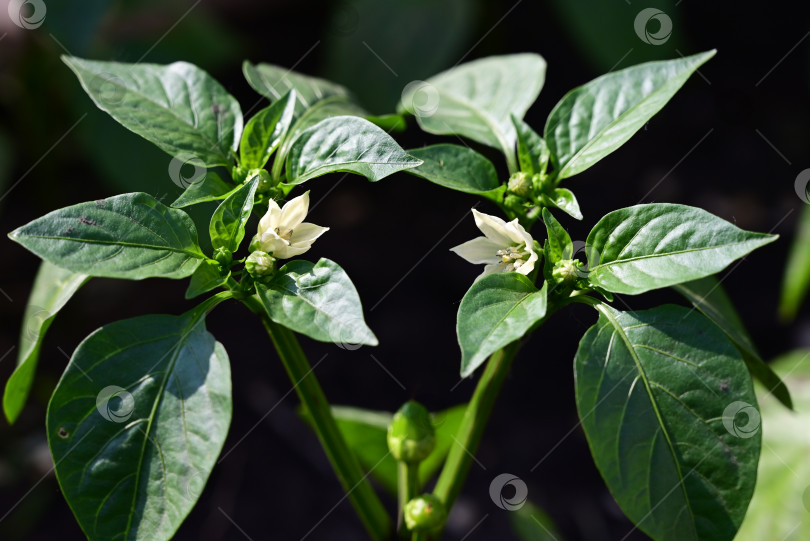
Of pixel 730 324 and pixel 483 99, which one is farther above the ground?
pixel 483 99

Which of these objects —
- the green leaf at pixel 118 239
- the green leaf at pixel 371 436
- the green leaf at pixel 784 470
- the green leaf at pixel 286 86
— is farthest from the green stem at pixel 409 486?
the green leaf at pixel 784 470

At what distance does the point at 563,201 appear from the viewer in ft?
2.93

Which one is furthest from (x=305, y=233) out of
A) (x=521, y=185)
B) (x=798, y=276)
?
(x=798, y=276)

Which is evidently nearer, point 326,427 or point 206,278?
point 206,278

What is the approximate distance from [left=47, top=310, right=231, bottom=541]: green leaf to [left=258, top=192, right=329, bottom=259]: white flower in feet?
0.40

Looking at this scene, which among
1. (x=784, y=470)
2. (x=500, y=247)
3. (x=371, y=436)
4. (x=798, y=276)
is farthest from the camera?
(x=798, y=276)

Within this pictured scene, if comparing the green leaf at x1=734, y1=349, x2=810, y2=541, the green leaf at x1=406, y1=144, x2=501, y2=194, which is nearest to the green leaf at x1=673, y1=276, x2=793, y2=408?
the green leaf at x1=406, y1=144, x2=501, y2=194

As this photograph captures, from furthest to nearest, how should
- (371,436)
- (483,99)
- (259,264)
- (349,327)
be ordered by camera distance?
(371,436)
(483,99)
(259,264)
(349,327)

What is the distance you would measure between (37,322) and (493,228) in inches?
20.7

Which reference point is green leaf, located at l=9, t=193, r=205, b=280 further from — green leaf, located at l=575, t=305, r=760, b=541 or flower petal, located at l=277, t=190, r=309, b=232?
green leaf, located at l=575, t=305, r=760, b=541

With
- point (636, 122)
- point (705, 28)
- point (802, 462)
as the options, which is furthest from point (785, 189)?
point (636, 122)

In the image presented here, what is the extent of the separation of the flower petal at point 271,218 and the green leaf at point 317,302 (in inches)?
1.9

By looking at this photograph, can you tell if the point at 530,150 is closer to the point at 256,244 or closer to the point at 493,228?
the point at 493,228

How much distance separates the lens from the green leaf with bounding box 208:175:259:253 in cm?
80
